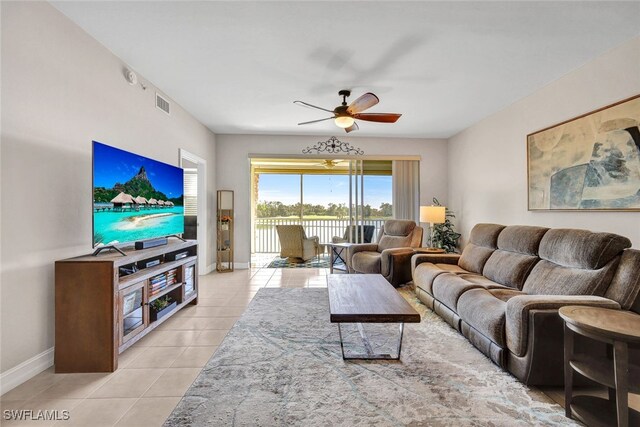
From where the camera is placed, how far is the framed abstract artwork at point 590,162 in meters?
2.53

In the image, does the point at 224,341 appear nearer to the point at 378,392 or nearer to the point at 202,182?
the point at 378,392

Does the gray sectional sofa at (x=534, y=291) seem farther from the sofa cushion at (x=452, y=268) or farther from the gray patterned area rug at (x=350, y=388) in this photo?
the gray patterned area rug at (x=350, y=388)

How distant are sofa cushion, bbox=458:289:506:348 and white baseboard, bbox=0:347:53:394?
10.5 feet

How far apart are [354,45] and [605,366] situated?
2.79 metres

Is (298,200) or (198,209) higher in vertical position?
(298,200)

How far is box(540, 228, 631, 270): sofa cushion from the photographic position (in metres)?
2.06

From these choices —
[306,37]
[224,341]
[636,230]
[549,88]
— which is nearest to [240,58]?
[306,37]

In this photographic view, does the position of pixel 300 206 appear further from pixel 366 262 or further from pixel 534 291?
pixel 534 291

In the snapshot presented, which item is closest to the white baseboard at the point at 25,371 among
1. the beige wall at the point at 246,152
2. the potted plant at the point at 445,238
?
the beige wall at the point at 246,152

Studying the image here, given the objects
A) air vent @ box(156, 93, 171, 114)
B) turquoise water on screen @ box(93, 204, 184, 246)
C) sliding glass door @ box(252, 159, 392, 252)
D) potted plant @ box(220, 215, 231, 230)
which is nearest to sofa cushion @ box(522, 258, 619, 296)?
turquoise water on screen @ box(93, 204, 184, 246)

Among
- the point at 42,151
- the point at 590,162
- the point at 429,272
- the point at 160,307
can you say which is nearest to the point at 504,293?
the point at 429,272

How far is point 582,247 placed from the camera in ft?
7.22

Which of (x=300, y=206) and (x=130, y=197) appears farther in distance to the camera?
(x=300, y=206)

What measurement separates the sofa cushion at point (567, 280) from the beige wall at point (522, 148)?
79cm
